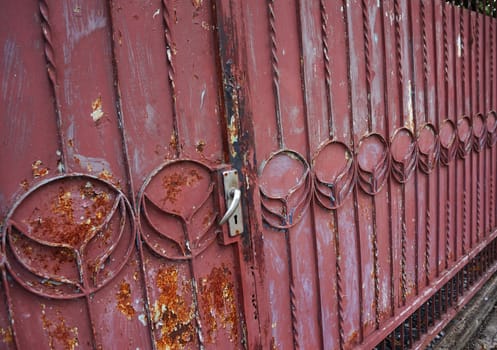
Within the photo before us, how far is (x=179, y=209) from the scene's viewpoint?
1222 mm

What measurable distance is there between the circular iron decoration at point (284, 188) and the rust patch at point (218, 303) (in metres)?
0.29

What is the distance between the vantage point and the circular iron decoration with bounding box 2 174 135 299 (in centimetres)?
94

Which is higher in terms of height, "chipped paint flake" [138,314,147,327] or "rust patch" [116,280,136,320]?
"rust patch" [116,280,136,320]

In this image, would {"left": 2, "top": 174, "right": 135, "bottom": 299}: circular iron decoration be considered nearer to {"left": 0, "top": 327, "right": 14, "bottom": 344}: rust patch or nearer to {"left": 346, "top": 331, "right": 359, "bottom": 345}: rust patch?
{"left": 0, "top": 327, "right": 14, "bottom": 344}: rust patch

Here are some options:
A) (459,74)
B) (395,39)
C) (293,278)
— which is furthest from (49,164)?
(459,74)

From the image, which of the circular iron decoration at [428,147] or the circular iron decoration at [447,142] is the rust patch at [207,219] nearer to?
the circular iron decoration at [428,147]

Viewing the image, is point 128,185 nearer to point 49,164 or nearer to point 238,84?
point 49,164

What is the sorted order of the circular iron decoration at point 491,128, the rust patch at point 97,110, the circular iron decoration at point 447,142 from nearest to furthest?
the rust patch at point 97,110
the circular iron decoration at point 447,142
the circular iron decoration at point 491,128

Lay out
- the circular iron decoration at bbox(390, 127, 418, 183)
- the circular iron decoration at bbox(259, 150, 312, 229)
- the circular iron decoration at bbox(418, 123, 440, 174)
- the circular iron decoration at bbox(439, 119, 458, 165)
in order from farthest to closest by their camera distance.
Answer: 1. the circular iron decoration at bbox(439, 119, 458, 165)
2. the circular iron decoration at bbox(418, 123, 440, 174)
3. the circular iron decoration at bbox(390, 127, 418, 183)
4. the circular iron decoration at bbox(259, 150, 312, 229)

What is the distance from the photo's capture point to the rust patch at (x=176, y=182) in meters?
1.19

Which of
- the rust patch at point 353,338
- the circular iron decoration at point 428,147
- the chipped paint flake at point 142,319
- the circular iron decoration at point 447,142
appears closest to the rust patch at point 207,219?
the chipped paint flake at point 142,319


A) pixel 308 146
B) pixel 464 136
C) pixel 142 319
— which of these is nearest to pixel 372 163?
pixel 308 146

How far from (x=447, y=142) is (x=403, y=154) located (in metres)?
0.62

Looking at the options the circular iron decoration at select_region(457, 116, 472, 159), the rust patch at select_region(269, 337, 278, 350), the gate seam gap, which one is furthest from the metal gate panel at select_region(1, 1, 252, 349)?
the circular iron decoration at select_region(457, 116, 472, 159)
